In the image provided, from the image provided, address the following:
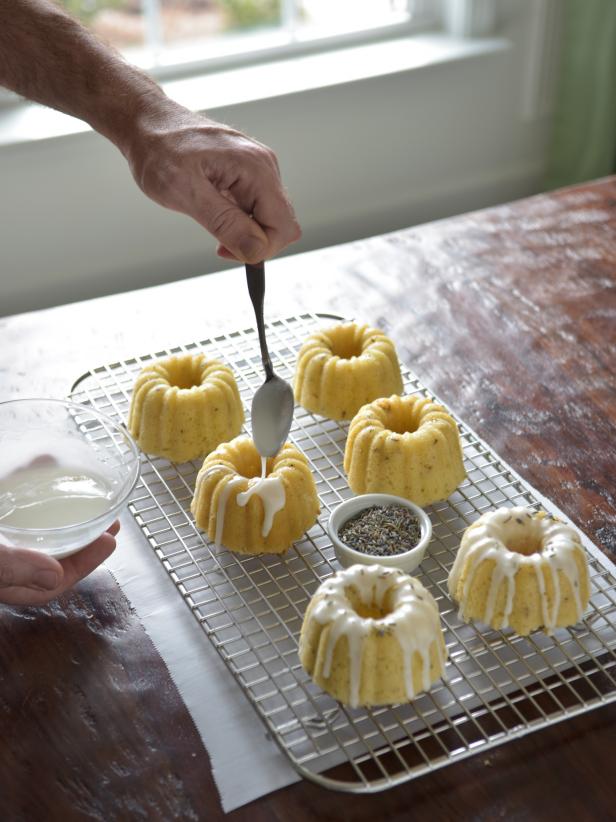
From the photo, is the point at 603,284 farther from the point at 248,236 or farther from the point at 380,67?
the point at 380,67

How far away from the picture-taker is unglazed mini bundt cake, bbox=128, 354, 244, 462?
61.5 inches

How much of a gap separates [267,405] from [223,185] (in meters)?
0.31

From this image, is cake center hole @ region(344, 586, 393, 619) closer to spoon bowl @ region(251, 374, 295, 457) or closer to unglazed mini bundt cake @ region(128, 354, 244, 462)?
spoon bowl @ region(251, 374, 295, 457)

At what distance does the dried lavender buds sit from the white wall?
1.61 metres

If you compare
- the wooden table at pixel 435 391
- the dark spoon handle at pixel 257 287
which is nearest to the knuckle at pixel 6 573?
the wooden table at pixel 435 391

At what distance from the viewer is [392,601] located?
1.21 m

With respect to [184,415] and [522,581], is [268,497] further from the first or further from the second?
[522,581]

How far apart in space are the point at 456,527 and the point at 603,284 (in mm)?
726

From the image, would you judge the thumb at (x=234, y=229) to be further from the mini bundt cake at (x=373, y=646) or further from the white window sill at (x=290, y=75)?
the white window sill at (x=290, y=75)

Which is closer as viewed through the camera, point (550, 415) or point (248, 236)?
point (248, 236)

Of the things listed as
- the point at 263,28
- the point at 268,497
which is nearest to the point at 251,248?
the point at 268,497

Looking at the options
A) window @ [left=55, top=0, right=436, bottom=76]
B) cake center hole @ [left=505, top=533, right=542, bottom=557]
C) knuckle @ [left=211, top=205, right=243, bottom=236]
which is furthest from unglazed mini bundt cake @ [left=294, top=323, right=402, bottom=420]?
window @ [left=55, top=0, right=436, bottom=76]

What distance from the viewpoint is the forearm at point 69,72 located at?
163 centimetres

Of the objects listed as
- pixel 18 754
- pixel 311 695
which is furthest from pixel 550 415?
pixel 18 754
